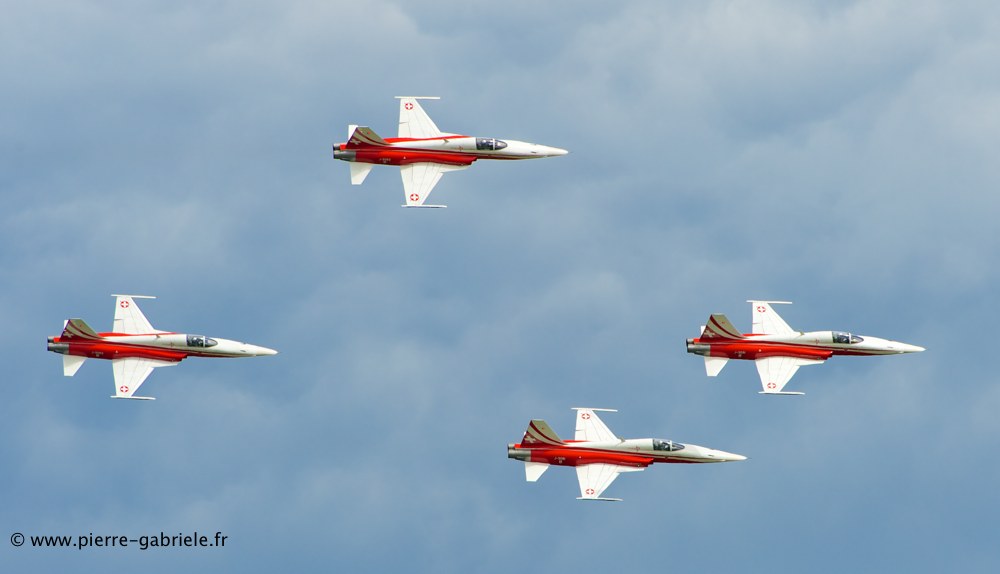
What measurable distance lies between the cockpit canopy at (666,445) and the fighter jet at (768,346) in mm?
6799

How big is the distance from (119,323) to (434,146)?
26458 mm

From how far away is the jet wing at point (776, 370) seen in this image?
134m

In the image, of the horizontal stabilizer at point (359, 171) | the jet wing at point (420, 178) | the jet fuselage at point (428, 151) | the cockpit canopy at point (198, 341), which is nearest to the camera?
the cockpit canopy at point (198, 341)

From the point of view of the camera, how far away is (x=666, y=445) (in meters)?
130

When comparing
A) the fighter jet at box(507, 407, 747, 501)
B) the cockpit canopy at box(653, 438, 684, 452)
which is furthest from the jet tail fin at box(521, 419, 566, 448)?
the cockpit canopy at box(653, 438, 684, 452)

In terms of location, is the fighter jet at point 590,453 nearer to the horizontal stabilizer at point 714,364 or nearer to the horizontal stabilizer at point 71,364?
the horizontal stabilizer at point 714,364

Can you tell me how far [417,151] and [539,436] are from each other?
949 inches

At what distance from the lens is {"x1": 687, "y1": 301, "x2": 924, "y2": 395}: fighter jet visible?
134375 mm

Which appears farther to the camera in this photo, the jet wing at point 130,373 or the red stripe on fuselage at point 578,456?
the jet wing at point 130,373

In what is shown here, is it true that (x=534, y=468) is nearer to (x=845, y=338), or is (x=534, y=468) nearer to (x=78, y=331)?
(x=845, y=338)

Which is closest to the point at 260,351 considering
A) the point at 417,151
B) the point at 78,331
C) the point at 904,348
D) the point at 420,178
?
the point at 78,331

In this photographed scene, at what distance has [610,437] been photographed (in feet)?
427

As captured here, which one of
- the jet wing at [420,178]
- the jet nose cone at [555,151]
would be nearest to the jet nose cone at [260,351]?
the jet wing at [420,178]

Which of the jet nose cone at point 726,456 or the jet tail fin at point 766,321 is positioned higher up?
the jet tail fin at point 766,321
